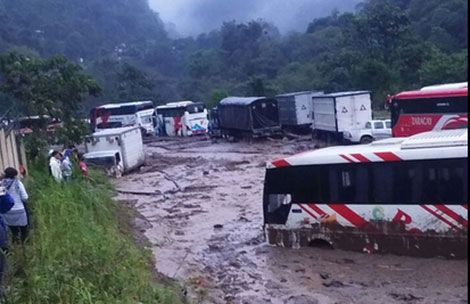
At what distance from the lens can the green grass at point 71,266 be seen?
795 centimetres

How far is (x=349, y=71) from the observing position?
49.1 m

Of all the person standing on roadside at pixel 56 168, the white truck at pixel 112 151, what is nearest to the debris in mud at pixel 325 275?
the person standing on roadside at pixel 56 168

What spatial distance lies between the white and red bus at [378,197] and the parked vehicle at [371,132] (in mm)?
18197

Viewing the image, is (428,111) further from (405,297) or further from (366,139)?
(405,297)

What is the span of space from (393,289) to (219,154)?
25631 millimetres

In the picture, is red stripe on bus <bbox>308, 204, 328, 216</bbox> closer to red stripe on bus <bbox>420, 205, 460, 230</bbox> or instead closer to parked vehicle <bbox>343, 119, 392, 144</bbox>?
red stripe on bus <bbox>420, 205, 460, 230</bbox>

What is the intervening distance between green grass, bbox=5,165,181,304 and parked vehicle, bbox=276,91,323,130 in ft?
98.1

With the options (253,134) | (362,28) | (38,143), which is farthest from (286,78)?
(38,143)

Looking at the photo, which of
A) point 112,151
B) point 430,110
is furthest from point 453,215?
point 112,151

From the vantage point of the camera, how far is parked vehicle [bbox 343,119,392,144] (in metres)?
32.9

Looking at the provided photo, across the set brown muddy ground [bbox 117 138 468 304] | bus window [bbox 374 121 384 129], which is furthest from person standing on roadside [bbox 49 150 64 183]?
bus window [bbox 374 121 384 129]

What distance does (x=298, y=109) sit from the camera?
42.3 m

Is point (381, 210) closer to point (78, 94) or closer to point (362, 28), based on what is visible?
point (78, 94)

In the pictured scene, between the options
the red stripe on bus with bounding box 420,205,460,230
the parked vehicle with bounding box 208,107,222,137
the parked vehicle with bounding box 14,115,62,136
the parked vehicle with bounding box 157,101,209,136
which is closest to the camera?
the red stripe on bus with bounding box 420,205,460,230
